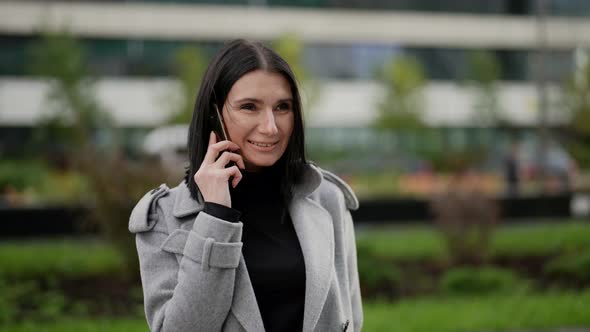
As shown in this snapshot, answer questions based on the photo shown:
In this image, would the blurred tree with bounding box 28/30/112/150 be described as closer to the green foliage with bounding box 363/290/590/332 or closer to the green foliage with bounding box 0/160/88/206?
the green foliage with bounding box 0/160/88/206

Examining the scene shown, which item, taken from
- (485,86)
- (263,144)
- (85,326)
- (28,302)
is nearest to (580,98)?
(485,86)

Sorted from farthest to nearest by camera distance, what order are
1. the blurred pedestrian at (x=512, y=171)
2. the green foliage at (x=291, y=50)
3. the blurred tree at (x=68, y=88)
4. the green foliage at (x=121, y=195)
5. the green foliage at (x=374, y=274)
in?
the blurred tree at (x=68, y=88)
the green foliage at (x=291, y=50)
the blurred pedestrian at (x=512, y=171)
the green foliage at (x=121, y=195)
the green foliage at (x=374, y=274)

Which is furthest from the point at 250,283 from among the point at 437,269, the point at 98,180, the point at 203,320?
the point at 437,269

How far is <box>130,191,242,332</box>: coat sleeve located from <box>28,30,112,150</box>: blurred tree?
30172 millimetres

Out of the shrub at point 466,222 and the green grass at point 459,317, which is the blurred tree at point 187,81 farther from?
the green grass at point 459,317

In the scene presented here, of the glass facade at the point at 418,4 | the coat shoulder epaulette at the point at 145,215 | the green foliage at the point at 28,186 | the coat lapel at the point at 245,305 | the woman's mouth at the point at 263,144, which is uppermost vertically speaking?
the glass facade at the point at 418,4

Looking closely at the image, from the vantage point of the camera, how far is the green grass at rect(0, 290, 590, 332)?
20.7 feet

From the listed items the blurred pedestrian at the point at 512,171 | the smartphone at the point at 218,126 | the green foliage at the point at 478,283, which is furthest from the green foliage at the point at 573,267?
the blurred pedestrian at the point at 512,171

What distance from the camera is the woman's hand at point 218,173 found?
229 centimetres

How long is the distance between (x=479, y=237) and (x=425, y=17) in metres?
32.6

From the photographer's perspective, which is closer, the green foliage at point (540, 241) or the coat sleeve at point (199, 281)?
the coat sleeve at point (199, 281)

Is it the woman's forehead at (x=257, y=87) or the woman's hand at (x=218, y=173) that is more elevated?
the woman's forehead at (x=257, y=87)

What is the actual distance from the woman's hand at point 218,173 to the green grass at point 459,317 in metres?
4.17

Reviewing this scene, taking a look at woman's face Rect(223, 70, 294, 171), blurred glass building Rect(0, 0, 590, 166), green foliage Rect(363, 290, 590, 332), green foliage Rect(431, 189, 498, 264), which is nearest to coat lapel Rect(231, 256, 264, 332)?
woman's face Rect(223, 70, 294, 171)
